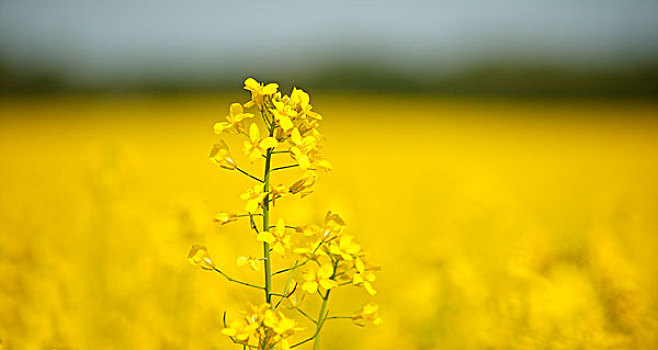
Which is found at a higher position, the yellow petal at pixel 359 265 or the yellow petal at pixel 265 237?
the yellow petal at pixel 265 237

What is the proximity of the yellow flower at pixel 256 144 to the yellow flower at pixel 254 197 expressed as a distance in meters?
0.06

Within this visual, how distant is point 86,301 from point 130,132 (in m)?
6.12

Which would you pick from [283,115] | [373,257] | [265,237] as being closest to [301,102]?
[283,115]

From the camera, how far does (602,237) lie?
7.93ft

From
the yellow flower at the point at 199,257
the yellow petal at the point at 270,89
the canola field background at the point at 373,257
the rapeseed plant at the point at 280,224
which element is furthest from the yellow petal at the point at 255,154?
the canola field background at the point at 373,257

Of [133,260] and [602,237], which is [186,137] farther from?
[602,237]

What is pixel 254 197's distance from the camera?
1.11 meters

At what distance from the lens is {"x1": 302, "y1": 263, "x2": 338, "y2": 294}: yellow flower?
1.13 m

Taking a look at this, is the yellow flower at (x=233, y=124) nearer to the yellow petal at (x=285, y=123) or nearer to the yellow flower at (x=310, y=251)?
the yellow petal at (x=285, y=123)

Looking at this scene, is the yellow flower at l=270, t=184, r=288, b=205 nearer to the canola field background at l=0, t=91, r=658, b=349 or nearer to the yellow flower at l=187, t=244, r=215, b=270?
the yellow flower at l=187, t=244, r=215, b=270

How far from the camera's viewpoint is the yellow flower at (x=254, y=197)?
1.08 metres

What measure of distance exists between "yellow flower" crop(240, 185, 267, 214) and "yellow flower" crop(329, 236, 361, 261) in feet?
0.49

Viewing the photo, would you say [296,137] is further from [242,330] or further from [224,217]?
[242,330]

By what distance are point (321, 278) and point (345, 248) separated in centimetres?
7
